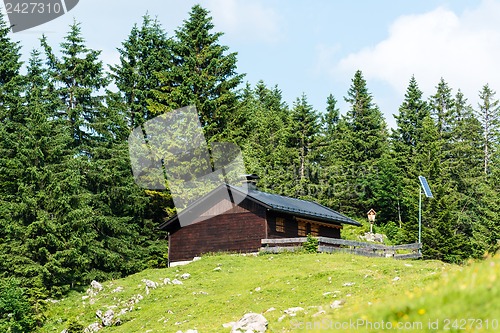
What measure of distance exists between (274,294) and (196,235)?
52.7ft

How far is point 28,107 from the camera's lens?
40.8 metres

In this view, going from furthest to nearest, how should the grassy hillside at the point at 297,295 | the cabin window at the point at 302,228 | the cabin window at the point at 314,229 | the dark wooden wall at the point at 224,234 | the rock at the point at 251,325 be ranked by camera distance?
the cabin window at the point at 314,229
the cabin window at the point at 302,228
the dark wooden wall at the point at 224,234
the rock at the point at 251,325
the grassy hillside at the point at 297,295

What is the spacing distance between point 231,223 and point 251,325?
21.0 metres

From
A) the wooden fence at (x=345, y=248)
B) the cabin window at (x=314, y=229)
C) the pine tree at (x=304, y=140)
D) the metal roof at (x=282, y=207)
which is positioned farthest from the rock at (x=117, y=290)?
the pine tree at (x=304, y=140)

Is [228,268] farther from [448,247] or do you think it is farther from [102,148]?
[448,247]

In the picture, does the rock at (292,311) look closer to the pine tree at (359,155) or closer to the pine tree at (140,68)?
the pine tree at (140,68)

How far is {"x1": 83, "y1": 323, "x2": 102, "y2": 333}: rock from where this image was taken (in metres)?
23.2

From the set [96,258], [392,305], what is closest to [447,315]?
[392,305]

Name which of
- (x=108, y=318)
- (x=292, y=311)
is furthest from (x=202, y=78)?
(x=292, y=311)

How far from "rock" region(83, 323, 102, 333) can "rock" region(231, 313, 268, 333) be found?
9095mm

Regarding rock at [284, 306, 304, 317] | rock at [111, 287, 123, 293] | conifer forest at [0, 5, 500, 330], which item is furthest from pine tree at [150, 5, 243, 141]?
rock at [284, 306, 304, 317]

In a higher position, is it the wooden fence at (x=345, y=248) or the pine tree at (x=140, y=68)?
the pine tree at (x=140, y=68)

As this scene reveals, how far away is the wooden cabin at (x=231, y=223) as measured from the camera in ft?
118

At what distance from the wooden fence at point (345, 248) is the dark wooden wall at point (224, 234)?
1.10 metres
